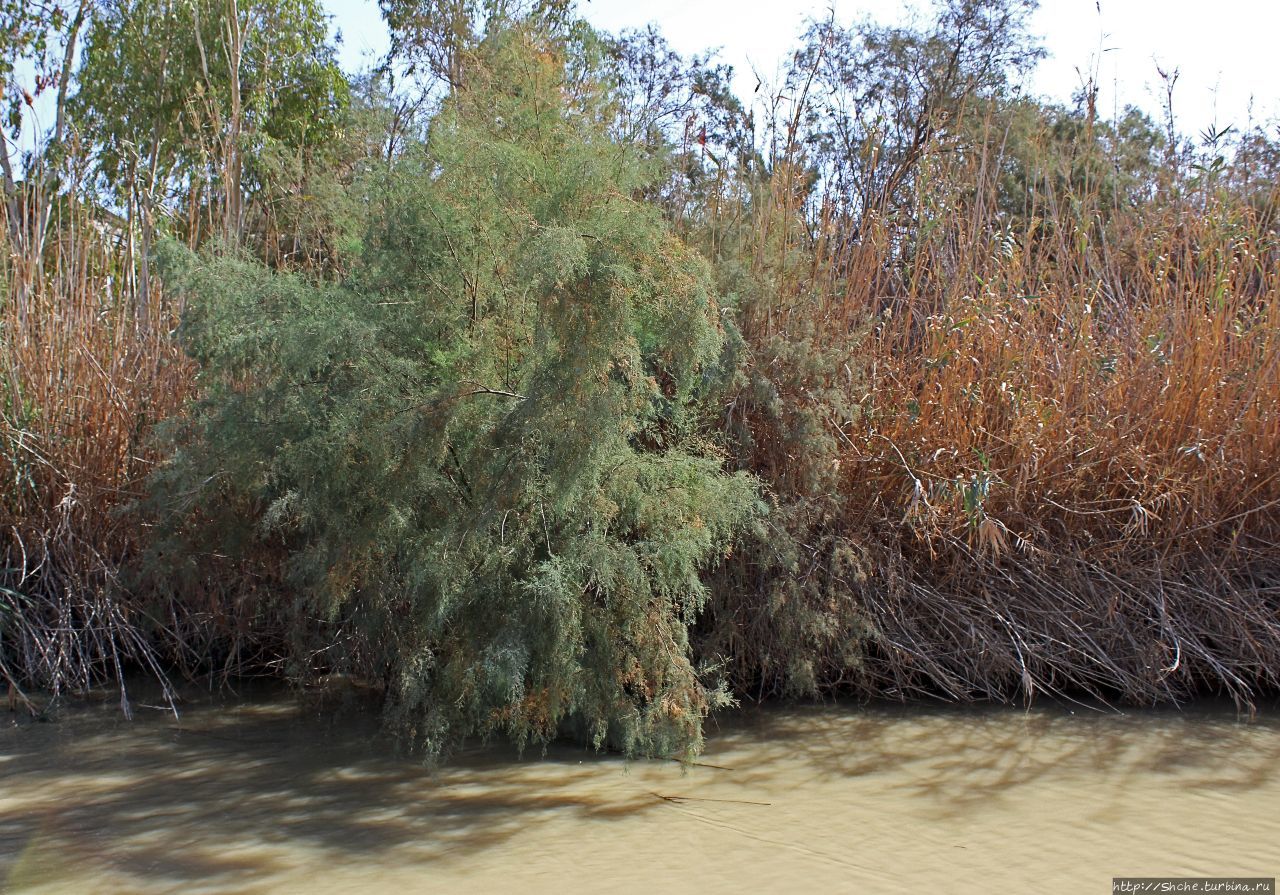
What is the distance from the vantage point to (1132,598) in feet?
18.2

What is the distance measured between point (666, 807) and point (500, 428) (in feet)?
5.07

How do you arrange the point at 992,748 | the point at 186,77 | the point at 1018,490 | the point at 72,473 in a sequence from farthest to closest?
the point at 186,77 < the point at 72,473 < the point at 1018,490 < the point at 992,748

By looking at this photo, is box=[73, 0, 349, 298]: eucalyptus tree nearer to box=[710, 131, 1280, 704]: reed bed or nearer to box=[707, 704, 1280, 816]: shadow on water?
box=[710, 131, 1280, 704]: reed bed

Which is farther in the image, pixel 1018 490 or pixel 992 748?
pixel 1018 490

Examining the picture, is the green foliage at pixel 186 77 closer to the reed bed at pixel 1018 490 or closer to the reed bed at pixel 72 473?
the reed bed at pixel 72 473

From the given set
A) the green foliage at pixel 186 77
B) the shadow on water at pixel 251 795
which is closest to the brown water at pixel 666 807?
the shadow on water at pixel 251 795

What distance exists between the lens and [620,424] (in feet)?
13.7

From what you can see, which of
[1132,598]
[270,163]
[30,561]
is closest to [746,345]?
[1132,598]

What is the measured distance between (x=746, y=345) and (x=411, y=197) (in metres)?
1.69

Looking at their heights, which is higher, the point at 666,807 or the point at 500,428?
the point at 500,428

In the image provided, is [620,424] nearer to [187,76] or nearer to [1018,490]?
[1018,490]

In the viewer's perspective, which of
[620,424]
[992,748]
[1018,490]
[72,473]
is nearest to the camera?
[620,424]

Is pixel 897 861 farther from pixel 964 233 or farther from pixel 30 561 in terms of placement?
pixel 30 561

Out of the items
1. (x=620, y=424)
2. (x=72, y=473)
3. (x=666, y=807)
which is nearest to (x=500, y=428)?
(x=620, y=424)
